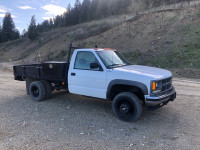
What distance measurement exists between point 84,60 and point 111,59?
0.83 m

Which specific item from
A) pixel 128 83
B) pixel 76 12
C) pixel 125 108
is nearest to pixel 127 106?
pixel 125 108

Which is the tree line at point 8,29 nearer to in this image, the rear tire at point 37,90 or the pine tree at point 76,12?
the pine tree at point 76,12

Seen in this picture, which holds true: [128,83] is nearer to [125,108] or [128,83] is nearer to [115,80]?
[115,80]

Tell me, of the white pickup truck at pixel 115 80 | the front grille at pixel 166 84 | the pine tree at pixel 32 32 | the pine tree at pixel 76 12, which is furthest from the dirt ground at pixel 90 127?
the pine tree at pixel 76 12

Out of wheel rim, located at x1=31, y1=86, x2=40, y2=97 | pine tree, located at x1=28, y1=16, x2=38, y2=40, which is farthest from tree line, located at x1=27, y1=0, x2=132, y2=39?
wheel rim, located at x1=31, y1=86, x2=40, y2=97

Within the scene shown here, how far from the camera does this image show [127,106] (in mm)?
4926

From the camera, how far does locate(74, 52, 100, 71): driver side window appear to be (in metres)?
5.49

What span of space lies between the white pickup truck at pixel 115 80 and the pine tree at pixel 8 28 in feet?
279

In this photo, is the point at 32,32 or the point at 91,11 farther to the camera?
the point at 91,11

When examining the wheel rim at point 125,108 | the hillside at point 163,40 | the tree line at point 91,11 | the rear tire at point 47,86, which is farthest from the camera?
the tree line at point 91,11

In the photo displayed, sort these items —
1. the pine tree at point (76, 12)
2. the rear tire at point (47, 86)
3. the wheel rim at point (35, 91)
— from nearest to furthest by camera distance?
the rear tire at point (47, 86), the wheel rim at point (35, 91), the pine tree at point (76, 12)

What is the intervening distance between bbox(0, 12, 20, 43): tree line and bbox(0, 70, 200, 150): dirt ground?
84.7m

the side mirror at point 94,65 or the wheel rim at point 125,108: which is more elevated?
the side mirror at point 94,65

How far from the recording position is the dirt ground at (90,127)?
12.7ft
